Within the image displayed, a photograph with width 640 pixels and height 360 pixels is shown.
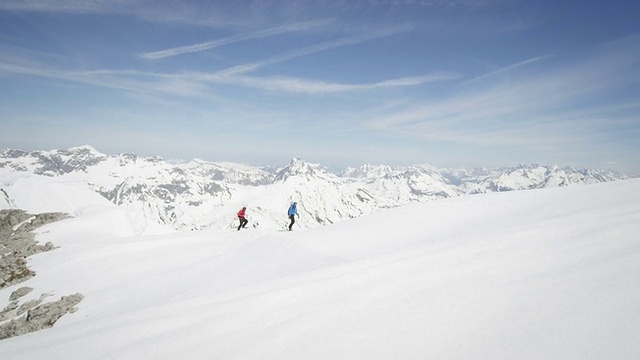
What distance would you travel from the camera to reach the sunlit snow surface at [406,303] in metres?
6.83

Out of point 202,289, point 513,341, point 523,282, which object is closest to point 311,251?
point 202,289

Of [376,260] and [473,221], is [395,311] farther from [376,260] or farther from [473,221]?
[473,221]

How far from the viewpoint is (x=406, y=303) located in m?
8.84

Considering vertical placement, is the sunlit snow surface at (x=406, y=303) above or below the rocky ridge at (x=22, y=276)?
above

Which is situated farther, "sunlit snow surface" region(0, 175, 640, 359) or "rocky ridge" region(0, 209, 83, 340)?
"rocky ridge" region(0, 209, 83, 340)

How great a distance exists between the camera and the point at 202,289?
16.1 meters

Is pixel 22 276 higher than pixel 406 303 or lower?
lower

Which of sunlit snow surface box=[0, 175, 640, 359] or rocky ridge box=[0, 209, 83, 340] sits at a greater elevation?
sunlit snow surface box=[0, 175, 640, 359]

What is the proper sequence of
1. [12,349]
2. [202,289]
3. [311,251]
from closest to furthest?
1. [12,349]
2. [202,289]
3. [311,251]

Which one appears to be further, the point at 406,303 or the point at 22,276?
the point at 22,276

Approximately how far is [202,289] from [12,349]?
272 inches

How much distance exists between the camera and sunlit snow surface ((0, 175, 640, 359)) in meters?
6.83

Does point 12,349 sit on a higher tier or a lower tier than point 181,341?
lower

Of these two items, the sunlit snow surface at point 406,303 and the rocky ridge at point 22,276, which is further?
the rocky ridge at point 22,276
